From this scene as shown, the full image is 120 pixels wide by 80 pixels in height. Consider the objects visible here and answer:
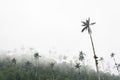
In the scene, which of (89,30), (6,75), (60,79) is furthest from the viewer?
(60,79)

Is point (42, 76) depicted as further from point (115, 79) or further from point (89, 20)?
point (89, 20)

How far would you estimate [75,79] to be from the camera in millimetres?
124750

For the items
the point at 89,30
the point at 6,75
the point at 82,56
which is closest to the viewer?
the point at 89,30

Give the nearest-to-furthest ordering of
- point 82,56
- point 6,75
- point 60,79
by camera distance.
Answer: point 6,75
point 60,79
point 82,56

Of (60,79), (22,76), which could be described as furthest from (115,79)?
(22,76)

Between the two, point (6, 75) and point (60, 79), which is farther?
point (60, 79)

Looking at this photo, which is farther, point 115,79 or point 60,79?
point 115,79

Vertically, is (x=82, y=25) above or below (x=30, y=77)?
above

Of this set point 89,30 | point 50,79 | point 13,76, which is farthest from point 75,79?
point 89,30

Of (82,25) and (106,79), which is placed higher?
(82,25)

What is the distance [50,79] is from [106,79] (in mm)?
54360

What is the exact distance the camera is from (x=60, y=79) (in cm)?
12156

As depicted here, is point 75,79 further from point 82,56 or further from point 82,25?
point 82,25

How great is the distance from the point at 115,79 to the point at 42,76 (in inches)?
2636
